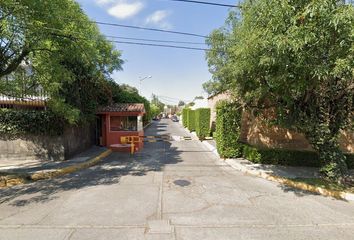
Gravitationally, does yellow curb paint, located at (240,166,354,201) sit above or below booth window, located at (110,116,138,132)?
below

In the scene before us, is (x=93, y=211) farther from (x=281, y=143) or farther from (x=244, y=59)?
(x=281, y=143)

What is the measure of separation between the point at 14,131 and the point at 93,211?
832 centimetres

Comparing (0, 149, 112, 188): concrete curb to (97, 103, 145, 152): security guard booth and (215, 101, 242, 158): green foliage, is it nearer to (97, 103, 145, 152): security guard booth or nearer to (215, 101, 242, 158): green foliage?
(97, 103, 145, 152): security guard booth

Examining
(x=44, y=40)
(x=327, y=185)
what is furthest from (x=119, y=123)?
(x=327, y=185)

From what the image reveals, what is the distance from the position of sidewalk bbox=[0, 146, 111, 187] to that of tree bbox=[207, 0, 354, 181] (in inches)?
286

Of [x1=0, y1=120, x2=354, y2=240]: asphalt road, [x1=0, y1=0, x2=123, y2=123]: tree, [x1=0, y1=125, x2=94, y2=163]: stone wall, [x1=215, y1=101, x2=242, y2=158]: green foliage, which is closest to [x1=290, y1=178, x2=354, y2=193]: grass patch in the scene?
[x1=0, y1=120, x2=354, y2=240]: asphalt road

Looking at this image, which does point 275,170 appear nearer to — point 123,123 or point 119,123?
point 123,123

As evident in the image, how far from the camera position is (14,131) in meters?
11.6

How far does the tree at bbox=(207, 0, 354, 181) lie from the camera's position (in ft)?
18.1

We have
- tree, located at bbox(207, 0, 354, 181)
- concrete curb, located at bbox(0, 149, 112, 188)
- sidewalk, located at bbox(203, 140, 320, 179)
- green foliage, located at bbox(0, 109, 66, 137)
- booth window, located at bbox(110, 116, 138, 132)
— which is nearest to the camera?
tree, located at bbox(207, 0, 354, 181)

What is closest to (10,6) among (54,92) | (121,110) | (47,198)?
(54,92)

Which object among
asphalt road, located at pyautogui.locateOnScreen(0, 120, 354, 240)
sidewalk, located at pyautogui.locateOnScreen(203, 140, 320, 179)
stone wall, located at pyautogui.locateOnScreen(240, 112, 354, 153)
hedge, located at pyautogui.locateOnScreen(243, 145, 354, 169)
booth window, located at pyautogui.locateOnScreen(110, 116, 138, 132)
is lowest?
asphalt road, located at pyautogui.locateOnScreen(0, 120, 354, 240)

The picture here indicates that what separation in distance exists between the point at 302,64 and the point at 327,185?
423cm

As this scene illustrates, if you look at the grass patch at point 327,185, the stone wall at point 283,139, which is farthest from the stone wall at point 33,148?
the grass patch at point 327,185
